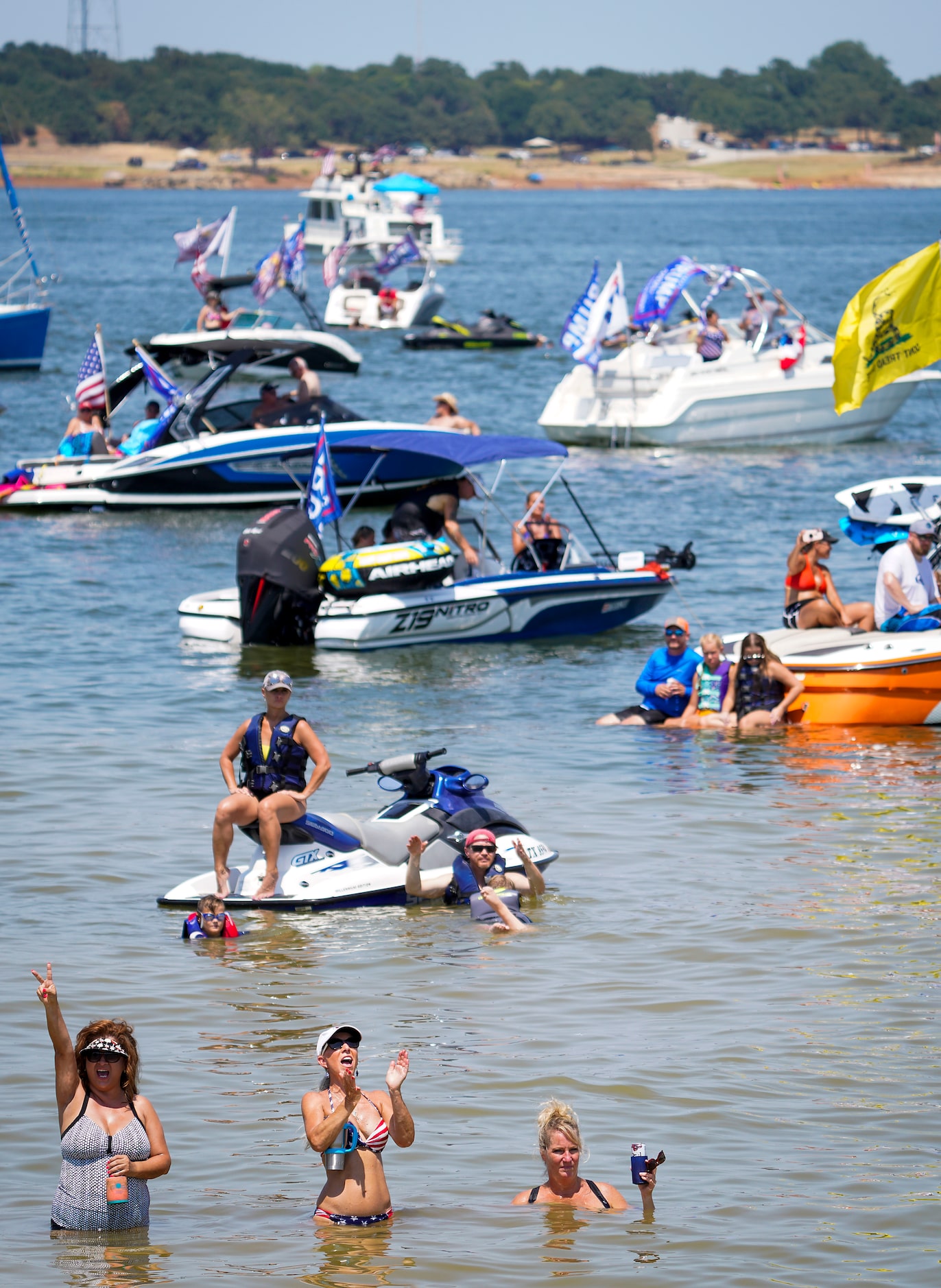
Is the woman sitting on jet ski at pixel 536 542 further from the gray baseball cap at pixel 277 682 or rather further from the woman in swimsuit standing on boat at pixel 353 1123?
the woman in swimsuit standing on boat at pixel 353 1123

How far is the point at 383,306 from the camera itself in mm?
53188

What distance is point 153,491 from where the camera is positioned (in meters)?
25.2

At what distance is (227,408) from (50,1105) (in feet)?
59.7

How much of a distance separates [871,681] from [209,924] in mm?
6838

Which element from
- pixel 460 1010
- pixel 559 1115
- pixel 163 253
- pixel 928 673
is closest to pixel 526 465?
pixel 928 673

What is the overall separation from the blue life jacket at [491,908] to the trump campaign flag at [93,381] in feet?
55.4

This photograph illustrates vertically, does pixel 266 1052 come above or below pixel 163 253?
below

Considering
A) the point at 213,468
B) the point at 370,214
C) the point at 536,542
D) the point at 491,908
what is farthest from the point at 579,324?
the point at 370,214

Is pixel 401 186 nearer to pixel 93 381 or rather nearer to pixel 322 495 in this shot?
pixel 93 381

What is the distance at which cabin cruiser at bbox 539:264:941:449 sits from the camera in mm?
30141

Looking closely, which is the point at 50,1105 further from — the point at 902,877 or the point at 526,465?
the point at 526,465

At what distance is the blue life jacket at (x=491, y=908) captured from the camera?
34.5 ft

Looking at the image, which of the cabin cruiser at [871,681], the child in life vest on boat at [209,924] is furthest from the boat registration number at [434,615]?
the child in life vest on boat at [209,924]

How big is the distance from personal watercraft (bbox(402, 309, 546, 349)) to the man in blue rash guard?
105 feet
